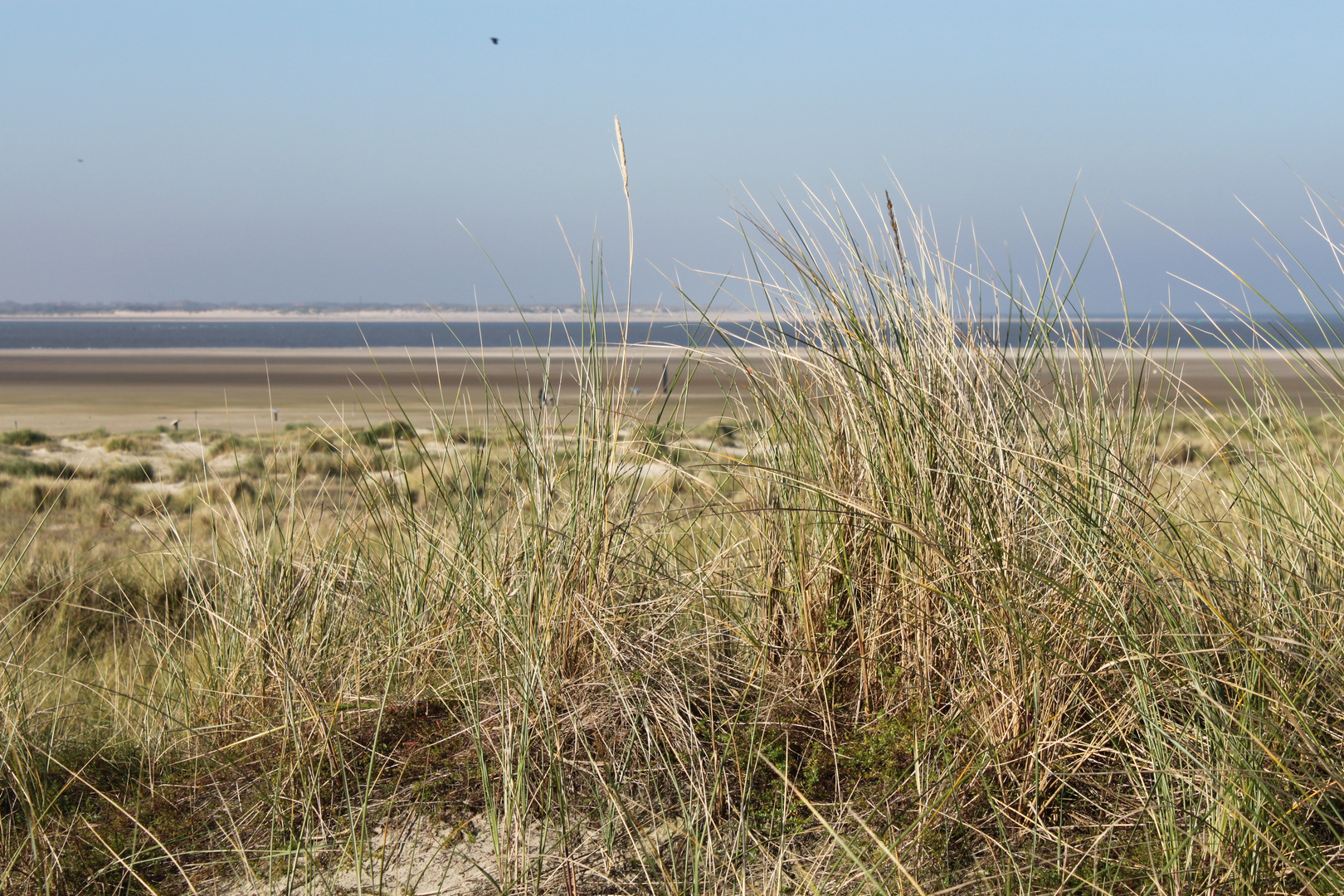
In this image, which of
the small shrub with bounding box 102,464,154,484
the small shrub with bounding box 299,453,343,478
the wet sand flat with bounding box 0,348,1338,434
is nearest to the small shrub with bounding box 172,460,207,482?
the small shrub with bounding box 102,464,154,484

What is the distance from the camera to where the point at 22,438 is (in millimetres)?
14242

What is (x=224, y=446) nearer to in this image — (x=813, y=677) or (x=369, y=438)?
(x=369, y=438)

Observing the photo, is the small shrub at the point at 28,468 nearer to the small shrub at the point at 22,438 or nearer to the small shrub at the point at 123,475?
the small shrub at the point at 123,475

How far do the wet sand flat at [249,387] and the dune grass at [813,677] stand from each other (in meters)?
0.35

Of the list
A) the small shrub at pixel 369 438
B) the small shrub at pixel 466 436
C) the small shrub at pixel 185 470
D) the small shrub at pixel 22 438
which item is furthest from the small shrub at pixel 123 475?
the small shrub at pixel 466 436

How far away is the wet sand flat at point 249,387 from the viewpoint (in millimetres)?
17625

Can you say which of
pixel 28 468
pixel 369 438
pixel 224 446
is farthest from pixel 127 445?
pixel 369 438

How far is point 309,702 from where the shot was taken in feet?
5.79

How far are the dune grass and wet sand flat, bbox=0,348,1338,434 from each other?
0.35 meters

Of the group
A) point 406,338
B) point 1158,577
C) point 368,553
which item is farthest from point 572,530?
point 406,338

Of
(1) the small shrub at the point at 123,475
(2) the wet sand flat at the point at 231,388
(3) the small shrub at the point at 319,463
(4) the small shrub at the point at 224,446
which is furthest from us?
(2) the wet sand flat at the point at 231,388

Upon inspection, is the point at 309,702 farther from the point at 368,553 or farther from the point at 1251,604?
the point at 1251,604

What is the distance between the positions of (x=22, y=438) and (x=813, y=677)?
16312 millimetres

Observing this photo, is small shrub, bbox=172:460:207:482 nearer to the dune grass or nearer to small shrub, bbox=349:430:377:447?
small shrub, bbox=349:430:377:447
